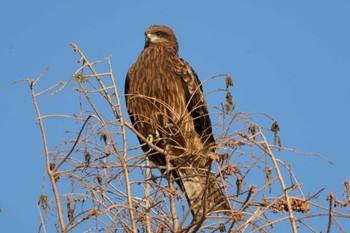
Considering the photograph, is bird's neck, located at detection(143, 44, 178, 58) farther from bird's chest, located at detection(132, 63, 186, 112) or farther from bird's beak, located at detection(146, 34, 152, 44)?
bird's chest, located at detection(132, 63, 186, 112)

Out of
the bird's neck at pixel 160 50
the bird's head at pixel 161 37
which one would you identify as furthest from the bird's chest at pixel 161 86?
the bird's head at pixel 161 37

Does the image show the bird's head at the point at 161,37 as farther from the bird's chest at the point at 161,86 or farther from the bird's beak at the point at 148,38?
the bird's chest at the point at 161,86

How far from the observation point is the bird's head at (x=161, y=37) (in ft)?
24.8

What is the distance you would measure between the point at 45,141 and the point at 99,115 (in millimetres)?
452

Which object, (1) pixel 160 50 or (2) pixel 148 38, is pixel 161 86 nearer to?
(1) pixel 160 50

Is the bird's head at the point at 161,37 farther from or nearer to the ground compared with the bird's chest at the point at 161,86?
farther from the ground

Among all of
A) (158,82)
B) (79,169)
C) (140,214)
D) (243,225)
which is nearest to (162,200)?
(140,214)

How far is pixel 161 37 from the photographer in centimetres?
765

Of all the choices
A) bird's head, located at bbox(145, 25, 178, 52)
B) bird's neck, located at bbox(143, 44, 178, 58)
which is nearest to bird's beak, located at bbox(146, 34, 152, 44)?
bird's head, located at bbox(145, 25, 178, 52)

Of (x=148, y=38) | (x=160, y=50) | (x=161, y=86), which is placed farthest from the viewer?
(x=148, y=38)

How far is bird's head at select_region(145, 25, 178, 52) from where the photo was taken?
7.55m

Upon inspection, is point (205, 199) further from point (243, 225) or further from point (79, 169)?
point (79, 169)

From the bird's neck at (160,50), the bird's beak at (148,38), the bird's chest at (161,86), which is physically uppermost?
the bird's beak at (148,38)

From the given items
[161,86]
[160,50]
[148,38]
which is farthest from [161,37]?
[161,86]
